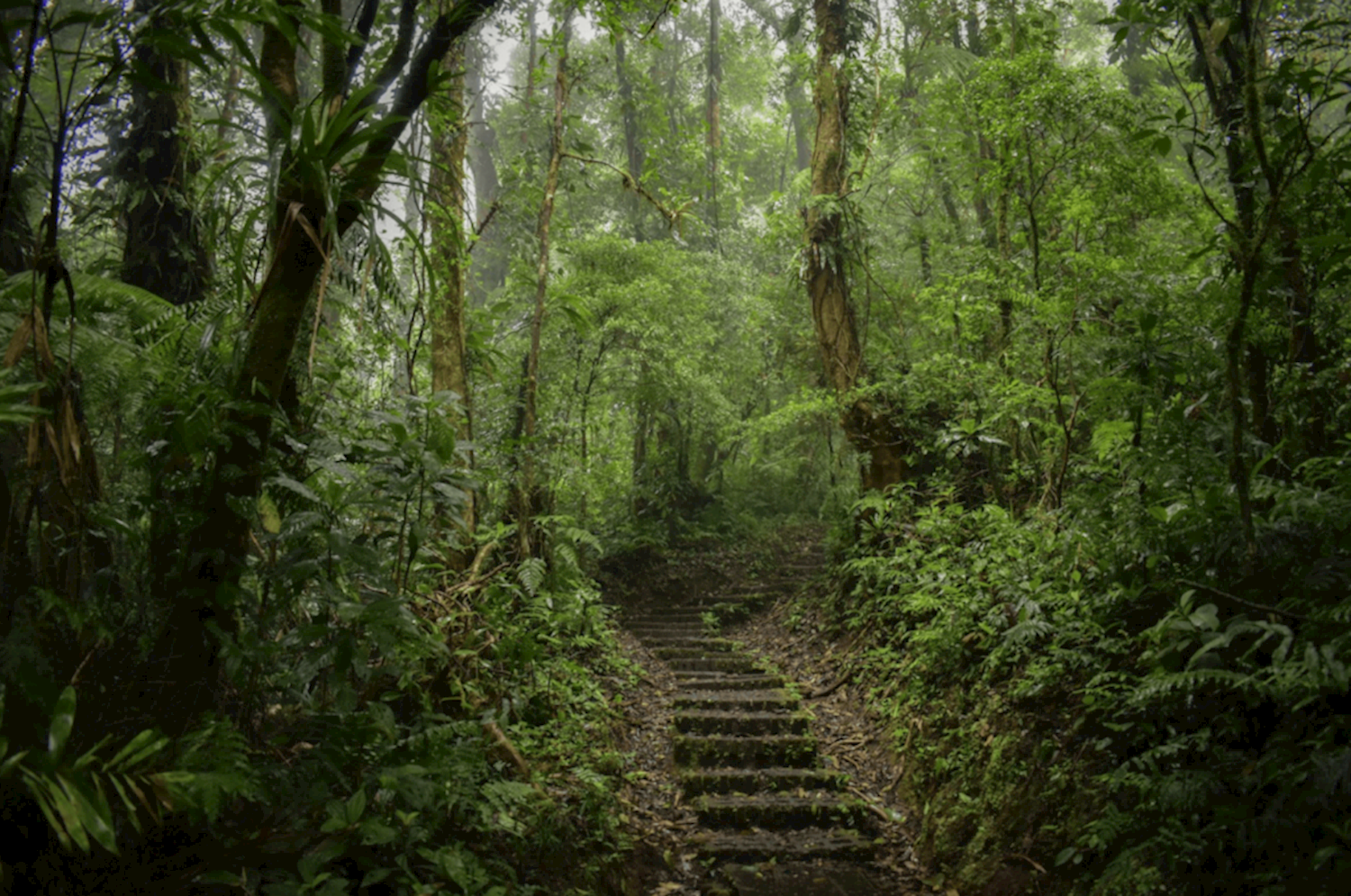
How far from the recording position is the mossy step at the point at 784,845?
4367 millimetres

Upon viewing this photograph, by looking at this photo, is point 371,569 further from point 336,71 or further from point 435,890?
point 336,71

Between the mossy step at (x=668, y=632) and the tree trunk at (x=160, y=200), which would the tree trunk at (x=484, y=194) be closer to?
the mossy step at (x=668, y=632)

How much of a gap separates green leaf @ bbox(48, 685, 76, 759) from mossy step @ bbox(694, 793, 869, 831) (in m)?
3.85

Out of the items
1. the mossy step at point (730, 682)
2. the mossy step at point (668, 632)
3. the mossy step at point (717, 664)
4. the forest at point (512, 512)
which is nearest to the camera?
the forest at point (512, 512)

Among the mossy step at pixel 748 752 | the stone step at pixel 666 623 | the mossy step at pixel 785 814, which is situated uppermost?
the stone step at pixel 666 623

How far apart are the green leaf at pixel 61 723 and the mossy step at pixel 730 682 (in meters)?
5.69

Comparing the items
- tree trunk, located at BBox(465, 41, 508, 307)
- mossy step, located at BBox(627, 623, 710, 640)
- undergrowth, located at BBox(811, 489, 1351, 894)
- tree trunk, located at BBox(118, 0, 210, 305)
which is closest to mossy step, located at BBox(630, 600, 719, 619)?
mossy step, located at BBox(627, 623, 710, 640)

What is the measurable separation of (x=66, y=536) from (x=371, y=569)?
853 mm

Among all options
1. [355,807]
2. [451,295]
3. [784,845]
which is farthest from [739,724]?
[451,295]

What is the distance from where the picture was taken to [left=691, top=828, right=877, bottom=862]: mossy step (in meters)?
4.37

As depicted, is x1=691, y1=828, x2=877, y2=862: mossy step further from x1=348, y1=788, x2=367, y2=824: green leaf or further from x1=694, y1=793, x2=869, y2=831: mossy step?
x1=348, y1=788, x2=367, y2=824: green leaf

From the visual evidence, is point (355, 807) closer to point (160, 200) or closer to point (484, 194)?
point (160, 200)

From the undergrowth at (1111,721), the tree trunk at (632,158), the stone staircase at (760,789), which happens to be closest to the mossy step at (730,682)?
the stone staircase at (760,789)

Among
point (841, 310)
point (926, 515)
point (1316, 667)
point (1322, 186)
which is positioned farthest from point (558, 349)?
point (1316, 667)
